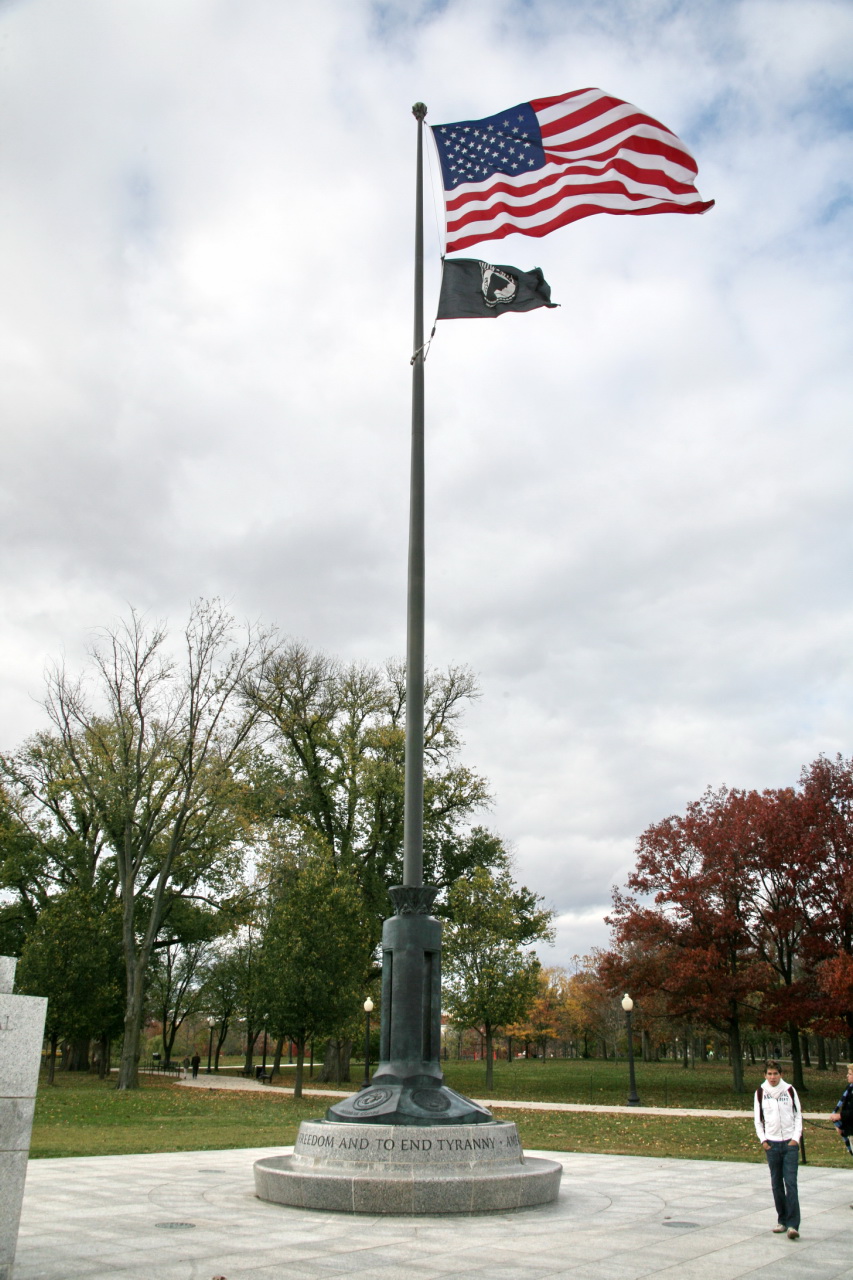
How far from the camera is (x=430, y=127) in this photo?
1351cm


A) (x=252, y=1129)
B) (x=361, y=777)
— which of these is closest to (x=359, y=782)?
(x=361, y=777)

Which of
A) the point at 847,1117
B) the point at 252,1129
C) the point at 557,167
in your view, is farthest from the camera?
the point at 252,1129

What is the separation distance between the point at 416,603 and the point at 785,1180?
7.10 meters

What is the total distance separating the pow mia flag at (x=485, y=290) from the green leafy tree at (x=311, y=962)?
23.6 meters

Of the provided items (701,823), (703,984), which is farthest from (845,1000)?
(701,823)

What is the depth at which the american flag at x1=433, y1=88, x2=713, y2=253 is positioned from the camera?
12633 mm

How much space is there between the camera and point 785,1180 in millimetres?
8562

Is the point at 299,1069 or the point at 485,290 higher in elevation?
the point at 485,290

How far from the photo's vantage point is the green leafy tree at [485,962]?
35438 millimetres

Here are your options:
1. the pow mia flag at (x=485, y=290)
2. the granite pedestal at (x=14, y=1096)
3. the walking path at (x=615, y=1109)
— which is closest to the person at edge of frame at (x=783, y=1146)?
the granite pedestal at (x=14, y=1096)

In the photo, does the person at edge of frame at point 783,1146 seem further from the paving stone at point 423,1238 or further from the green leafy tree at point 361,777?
the green leafy tree at point 361,777

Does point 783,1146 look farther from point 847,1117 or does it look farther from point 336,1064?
point 336,1064

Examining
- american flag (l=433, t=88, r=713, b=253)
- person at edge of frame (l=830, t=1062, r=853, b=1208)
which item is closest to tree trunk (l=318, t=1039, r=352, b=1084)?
person at edge of frame (l=830, t=1062, r=853, b=1208)

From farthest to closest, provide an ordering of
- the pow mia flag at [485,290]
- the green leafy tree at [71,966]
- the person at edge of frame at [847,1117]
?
the green leafy tree at [71,966]
the pow mia flag at [485,290]
the person at edge of frame at [847,1117]
